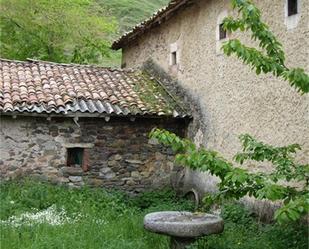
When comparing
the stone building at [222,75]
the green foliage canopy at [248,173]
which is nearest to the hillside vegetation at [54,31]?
the stone building at [222,75]

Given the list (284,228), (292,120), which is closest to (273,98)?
(292,120)

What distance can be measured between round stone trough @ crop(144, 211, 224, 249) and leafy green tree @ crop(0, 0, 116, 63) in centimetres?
1158

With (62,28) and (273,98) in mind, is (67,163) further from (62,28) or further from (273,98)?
(62,28)

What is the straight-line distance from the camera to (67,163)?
10453mm

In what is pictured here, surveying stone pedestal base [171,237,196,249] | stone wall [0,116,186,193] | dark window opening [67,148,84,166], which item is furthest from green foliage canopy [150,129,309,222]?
dark window opening [67,148,84,166]

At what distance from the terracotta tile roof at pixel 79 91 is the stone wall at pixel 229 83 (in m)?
0.78

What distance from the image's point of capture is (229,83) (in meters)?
9.09

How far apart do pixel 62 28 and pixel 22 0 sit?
65.4 inches

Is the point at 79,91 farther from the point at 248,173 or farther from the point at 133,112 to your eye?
the point at 248,173

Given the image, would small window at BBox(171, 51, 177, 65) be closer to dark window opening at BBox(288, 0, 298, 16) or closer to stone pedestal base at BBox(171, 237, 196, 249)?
dark window opening at BBox(288, 0, 298, 16)

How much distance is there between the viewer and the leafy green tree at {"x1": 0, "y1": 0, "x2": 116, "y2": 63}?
16609 millimetres

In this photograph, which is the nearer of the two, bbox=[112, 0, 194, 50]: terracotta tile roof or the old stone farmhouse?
the old stone farmhouse

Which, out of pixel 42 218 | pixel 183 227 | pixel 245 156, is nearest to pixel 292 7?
pixel 245 156

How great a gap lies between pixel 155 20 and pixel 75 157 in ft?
13.9
